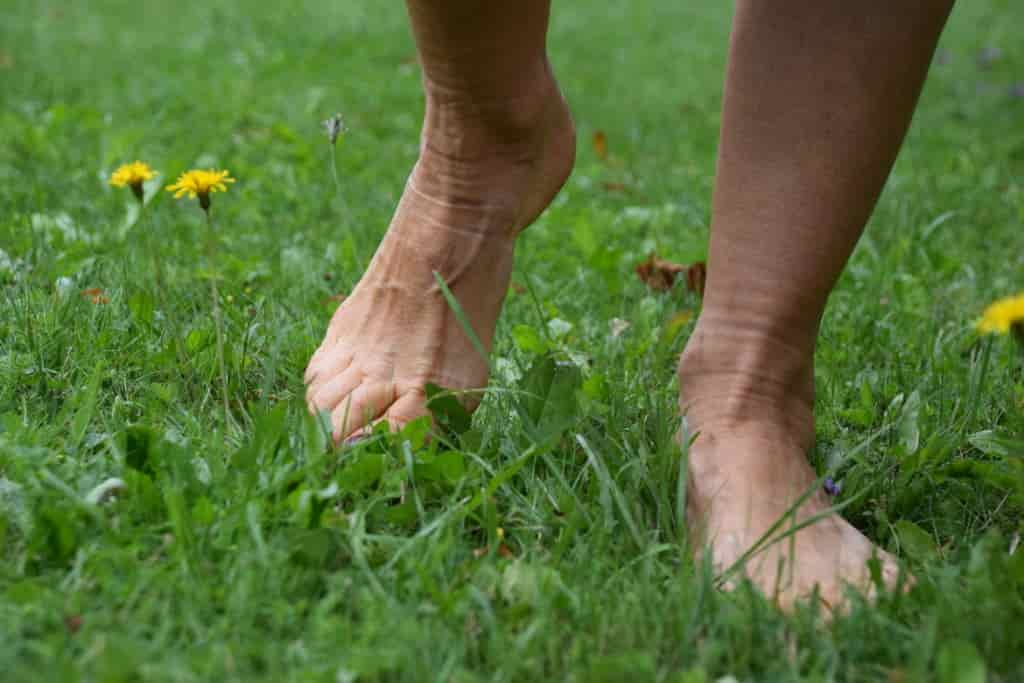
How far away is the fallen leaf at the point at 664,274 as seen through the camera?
7.19ft

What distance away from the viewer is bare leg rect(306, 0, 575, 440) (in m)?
1.48

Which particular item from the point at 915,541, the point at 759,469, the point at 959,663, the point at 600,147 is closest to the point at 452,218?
the point at 759,469

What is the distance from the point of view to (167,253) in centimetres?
220

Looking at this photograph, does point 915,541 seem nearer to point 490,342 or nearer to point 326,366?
point 490,342

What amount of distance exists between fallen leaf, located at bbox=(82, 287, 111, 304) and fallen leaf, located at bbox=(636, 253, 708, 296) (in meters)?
1.05

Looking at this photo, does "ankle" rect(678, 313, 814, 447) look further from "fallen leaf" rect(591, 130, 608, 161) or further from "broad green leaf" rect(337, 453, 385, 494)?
"fallen leaf" rect(591, 130, 608, 161)

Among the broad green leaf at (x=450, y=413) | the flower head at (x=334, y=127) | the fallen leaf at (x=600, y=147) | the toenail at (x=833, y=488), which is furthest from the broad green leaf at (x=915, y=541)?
the fallen leaf at (x=600, y=147)

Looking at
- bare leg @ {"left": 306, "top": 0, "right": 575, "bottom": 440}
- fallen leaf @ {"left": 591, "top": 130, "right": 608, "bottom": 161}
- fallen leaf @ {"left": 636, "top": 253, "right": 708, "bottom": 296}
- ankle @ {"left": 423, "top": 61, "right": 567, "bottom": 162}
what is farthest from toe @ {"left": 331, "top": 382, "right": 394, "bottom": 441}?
fallen leaf @ {"left": 591, "top": 130, "right": 608, "bottom": 161}

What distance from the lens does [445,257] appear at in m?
1.55

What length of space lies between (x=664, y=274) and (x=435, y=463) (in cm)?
111

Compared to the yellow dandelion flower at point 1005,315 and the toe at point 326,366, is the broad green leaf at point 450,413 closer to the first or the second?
the toe at point 326,366

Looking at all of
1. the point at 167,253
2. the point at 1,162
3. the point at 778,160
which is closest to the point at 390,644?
the point at 778,160

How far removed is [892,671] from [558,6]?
8860 mm

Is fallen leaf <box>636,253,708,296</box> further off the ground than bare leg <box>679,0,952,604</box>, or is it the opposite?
bare leg <box>679,0,952,604</box>
